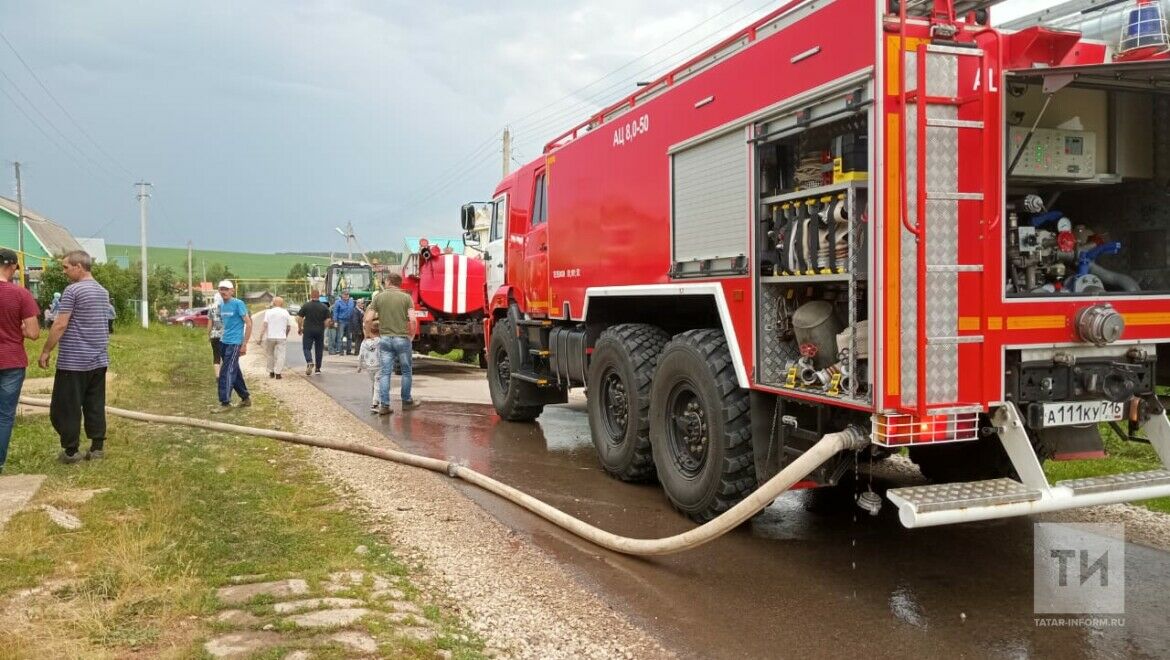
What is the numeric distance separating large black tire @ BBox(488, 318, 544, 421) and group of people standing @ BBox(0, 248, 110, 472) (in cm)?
422

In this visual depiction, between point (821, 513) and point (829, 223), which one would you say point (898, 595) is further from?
point (829, 223)

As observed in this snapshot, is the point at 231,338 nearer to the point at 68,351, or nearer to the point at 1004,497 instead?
the point at 68,351

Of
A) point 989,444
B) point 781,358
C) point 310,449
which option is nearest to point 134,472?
point 310,449

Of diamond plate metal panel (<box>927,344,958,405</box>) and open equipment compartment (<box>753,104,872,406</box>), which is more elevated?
open equipment compartment (<box>753,104,872,406</box>)

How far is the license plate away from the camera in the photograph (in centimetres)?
421

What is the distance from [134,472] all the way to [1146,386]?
23.3 ft

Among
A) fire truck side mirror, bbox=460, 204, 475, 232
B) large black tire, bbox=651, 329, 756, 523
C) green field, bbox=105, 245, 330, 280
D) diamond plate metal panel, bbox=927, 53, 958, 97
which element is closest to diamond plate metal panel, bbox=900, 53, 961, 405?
diamond plate metal panel, bbox=927, 53, 958, 97

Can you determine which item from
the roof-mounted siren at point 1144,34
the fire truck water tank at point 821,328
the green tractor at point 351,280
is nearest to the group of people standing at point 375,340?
the fire truck water tank at point 821,328

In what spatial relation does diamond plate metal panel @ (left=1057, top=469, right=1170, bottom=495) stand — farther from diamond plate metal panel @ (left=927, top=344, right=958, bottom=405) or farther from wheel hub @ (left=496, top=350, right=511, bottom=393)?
wheel hub @ (left=496, top=350, right=511, bottom=393)

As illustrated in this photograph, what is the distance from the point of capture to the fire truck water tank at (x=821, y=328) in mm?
4723

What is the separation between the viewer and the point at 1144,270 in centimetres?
530

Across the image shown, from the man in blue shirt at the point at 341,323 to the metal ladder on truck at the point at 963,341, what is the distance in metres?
20.3

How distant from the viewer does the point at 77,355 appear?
288 inches

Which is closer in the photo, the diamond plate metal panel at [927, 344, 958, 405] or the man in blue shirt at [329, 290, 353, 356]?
the diamond plate metal panel at [927, 344, 958, 405]
